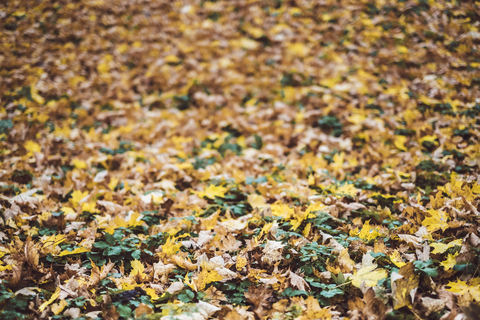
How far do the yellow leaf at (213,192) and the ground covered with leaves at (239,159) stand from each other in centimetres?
1

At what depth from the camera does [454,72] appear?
3754 millimetres

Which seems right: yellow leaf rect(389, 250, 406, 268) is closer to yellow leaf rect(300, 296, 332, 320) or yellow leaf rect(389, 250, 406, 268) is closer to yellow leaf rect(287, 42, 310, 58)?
yellow leaf rect(300, 296, 332, 320)

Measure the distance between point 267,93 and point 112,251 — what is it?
10.5ft

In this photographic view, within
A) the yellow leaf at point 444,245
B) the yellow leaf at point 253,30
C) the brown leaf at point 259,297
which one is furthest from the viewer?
the yellow leaf at point 253,30

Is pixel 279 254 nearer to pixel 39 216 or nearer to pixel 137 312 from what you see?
pixel 137 312

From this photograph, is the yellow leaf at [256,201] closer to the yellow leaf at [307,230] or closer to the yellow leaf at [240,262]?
the yellow leaf at [307,230]

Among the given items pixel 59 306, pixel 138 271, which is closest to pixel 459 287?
pixel 138 271

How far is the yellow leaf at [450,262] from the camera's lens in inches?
63.9

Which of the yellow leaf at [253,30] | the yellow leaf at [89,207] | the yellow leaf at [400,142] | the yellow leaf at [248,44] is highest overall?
the yellow leaf at [253,30]

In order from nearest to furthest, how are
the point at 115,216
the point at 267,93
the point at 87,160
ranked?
1. the point at 115,216
2. the point at 87,160
3. the point at 267,93

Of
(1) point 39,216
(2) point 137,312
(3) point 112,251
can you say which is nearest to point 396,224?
(2) point 137,312

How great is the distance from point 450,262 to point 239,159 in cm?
215

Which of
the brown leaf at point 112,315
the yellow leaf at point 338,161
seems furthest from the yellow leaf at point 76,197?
the yellow leaf at point 338,161

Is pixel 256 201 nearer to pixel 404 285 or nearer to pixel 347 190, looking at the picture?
pixel 347 190
